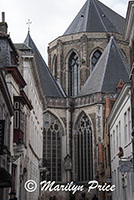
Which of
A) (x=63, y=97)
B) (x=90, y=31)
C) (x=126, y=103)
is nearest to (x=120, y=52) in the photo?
(x=90, y=31)

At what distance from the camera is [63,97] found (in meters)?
42.3

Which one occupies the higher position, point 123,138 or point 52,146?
point 52,146

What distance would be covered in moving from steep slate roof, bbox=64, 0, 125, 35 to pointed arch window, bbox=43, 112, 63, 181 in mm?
12899

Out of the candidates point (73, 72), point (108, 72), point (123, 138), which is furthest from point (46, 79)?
point (123, 138)

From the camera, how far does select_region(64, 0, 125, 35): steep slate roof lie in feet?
164

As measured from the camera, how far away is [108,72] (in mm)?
42625

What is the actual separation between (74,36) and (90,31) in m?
1.83

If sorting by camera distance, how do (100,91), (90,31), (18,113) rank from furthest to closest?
(90,31) < (100,91) < (18,113)

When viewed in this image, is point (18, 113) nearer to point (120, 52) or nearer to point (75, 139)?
point (75, 139)

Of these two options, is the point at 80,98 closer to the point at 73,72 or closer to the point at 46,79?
the point at 46,79

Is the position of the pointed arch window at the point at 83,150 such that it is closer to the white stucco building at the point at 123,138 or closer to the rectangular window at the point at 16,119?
the white stucco building at the point at 123,138

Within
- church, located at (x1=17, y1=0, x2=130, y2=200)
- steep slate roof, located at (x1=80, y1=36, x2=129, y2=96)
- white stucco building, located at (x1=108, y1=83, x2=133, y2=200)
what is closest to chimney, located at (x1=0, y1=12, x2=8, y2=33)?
white stucco building, located at (x1=108, y1=83, x2=133, y2=200)

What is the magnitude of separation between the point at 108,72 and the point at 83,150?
26.2 ft

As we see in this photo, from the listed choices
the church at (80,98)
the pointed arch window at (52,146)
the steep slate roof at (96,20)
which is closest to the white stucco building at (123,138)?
the church at (80,98)
